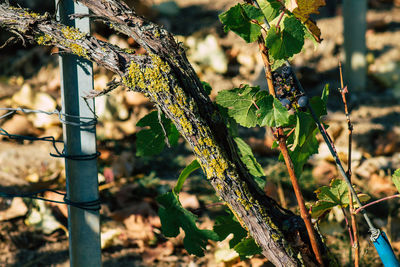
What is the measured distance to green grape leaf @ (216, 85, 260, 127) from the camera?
4.30 feet

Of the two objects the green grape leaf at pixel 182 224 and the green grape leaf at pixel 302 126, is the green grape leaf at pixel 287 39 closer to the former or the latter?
the green grape leaf at pixel 302 126

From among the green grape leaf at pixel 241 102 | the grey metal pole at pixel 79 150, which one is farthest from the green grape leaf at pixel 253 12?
the grey metal pole at pixel 79 150

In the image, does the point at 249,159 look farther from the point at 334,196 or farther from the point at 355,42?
the point at 355,42

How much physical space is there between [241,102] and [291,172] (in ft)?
0.87

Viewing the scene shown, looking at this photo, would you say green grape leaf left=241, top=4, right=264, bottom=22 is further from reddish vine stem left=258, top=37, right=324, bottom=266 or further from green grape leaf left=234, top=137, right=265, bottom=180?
green grape leaf left=234, top=137, right=265, bottom=180

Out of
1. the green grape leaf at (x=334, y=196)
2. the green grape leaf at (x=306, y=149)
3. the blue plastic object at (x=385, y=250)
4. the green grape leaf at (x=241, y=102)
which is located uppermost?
the green grape leaf at (x=241, y=102)

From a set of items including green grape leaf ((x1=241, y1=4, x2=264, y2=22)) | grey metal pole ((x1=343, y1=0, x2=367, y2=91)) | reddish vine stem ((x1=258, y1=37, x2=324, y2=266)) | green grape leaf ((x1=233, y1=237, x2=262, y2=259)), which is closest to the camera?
green grape leaf ((x1=241, y1=4, x2=264, y2=22))

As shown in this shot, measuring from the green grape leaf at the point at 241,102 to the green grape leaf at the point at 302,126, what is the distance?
130 millimetres

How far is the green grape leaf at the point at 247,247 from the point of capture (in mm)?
1444

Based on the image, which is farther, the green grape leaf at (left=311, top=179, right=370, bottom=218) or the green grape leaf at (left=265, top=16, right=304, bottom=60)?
the green grape leaf at (left=311, top=179, right=370, bottom=218)

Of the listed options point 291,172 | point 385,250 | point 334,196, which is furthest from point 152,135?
point 385,250

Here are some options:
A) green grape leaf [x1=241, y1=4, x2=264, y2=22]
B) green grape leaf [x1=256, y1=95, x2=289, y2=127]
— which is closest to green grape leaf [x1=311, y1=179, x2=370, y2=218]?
green grape leaf [x1=256, y1=95, x2=289, y2=127]

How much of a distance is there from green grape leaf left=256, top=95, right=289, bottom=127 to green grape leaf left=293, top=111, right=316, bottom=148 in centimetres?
4

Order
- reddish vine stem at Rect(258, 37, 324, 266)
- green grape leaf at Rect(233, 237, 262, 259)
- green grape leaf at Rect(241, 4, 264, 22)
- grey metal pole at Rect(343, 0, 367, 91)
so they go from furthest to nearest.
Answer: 1. grey metal pole at Rect(343, 0, 367, 91)
2. green grape leaf at Rect(233, 237, 262, 259)
3. reddish vine stem at Rect(258, 37, 324, 266)
4. green grape leaf at Rect(241, 4, 264, 22)
